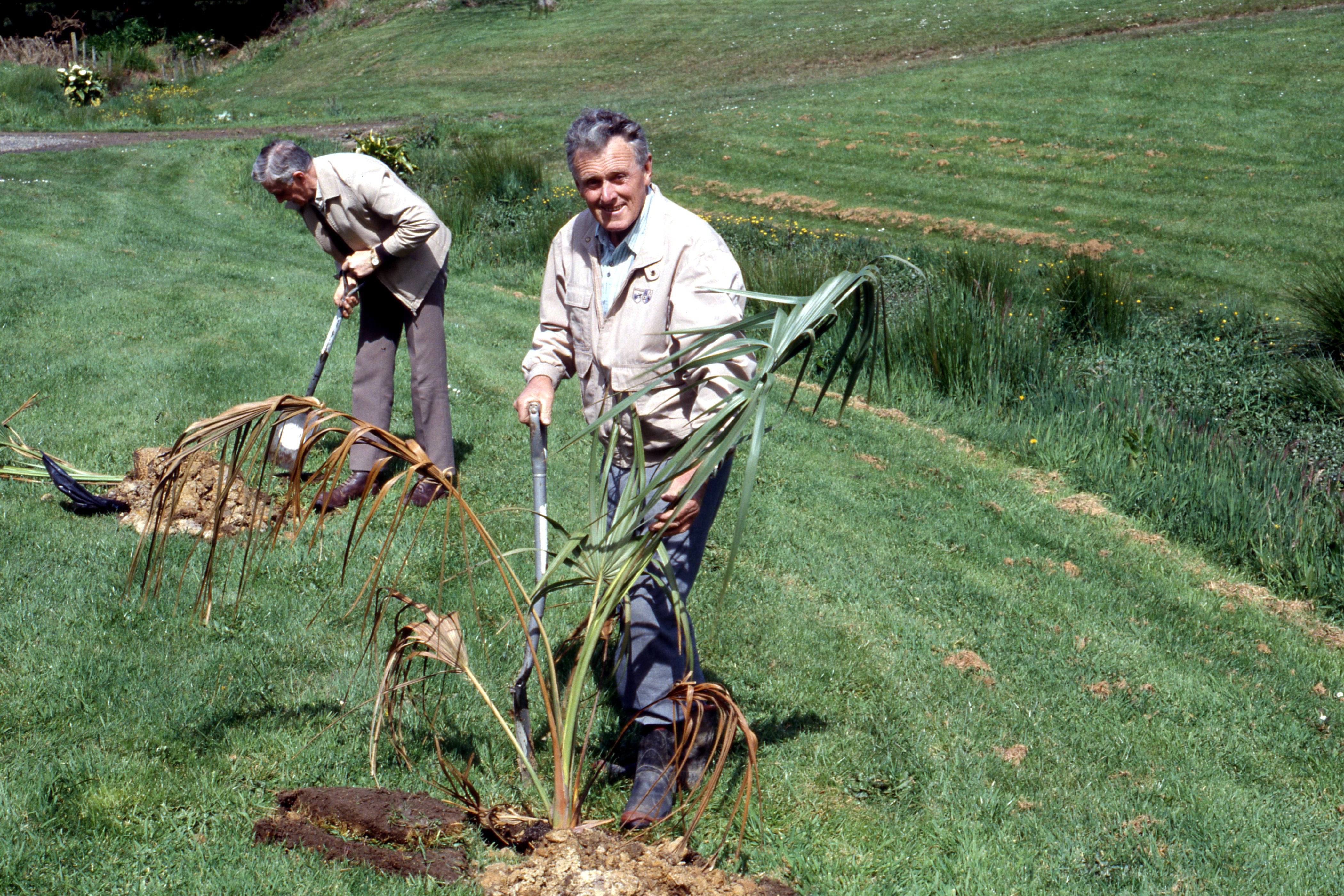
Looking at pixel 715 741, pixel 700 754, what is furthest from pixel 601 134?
pixel 700 754

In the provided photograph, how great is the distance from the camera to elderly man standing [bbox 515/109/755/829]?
302 cm

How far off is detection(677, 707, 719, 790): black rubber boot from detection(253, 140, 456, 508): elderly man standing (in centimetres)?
→ 201

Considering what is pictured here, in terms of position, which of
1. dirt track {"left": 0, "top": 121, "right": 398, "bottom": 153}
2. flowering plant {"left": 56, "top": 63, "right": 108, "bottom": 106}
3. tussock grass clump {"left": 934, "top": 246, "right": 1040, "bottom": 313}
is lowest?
tussock grass clump {"left": 934, "top": 246, "right": 1040, "bottom": 313}

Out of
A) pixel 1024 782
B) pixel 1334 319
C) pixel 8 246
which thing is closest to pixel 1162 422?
pixel 1334 319

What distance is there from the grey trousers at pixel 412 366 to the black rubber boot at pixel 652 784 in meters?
2.68

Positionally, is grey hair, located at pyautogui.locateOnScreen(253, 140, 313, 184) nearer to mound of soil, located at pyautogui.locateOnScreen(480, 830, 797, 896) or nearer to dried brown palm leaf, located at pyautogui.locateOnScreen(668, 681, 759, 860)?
dried brown palm leaf, located at pyautogui.locateOnScreen(668, 681, 759, 860)

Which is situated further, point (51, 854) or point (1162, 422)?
point (1162, 422)

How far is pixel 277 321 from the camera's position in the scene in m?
8.70

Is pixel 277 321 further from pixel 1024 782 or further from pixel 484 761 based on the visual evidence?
pixel 1024 782

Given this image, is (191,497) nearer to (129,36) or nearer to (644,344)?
(644,344)

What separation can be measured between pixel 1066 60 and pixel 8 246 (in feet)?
69.0

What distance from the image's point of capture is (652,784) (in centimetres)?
312

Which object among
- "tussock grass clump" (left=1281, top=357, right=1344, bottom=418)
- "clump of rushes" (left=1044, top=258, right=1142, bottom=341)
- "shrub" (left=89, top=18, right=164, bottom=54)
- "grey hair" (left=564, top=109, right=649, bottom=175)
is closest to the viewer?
"grey hair" (left=564, top=109, right=649, bottom=175)

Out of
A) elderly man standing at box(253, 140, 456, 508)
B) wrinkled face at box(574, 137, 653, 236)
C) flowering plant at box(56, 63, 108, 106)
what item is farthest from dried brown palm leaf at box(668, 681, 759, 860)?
flowering plant at box(56, 63, 108, 106)
